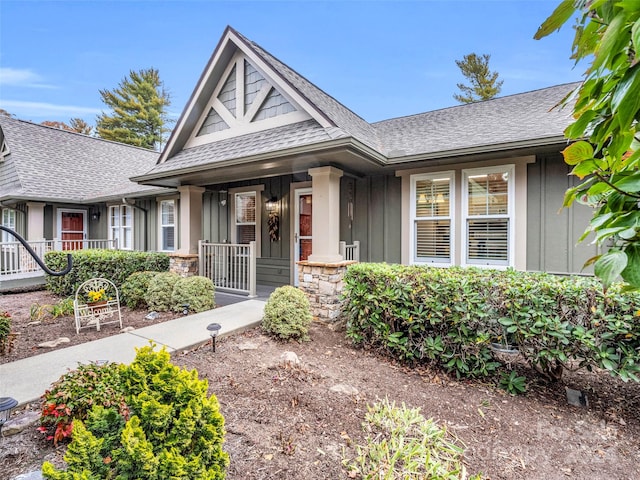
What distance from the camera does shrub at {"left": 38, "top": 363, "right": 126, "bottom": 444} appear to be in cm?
230

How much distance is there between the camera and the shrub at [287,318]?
15.1 ft

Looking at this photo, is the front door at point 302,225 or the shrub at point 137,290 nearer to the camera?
the shrub at point 137,290

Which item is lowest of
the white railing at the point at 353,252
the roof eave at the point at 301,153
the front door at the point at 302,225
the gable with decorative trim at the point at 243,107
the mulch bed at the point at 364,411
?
the mulch bed at the point at 364,411

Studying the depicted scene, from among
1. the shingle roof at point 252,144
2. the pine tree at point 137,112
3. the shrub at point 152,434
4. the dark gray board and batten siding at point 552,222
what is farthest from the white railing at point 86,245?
the pine tree at point 137,112

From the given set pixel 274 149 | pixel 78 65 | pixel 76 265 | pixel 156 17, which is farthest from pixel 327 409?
pixel 78 65

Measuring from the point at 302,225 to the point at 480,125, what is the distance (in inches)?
173

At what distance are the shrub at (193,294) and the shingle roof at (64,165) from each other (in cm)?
499

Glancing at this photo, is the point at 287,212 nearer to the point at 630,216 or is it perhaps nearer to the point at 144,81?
the point at 630,216

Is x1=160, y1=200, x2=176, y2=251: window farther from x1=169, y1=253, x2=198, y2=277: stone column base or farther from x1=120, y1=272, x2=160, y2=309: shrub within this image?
x1=120, y1=272, x2=160, y2=309: shrub

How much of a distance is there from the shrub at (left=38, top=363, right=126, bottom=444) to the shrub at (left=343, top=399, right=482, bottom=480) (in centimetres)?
177

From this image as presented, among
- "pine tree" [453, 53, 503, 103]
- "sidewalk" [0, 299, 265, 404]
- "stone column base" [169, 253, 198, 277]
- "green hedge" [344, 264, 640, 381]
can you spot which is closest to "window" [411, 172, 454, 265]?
"green hedge" [344, 264, 640, 381]

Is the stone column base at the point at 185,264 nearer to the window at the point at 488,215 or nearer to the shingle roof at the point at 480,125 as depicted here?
the shingle roof at the point at 480,125

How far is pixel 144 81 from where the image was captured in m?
28.1

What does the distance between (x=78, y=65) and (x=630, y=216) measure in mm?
23935
